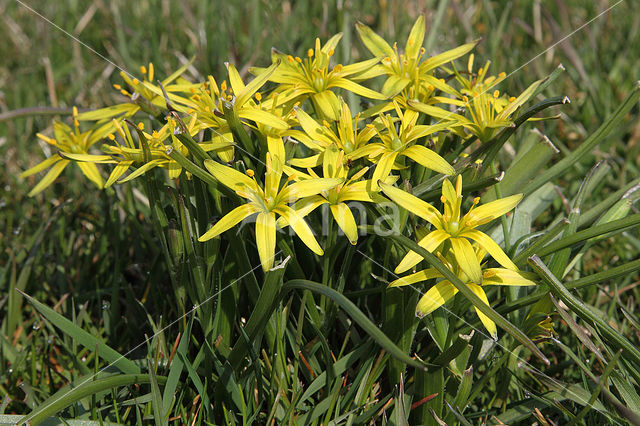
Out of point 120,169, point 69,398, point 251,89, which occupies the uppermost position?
point 251,89

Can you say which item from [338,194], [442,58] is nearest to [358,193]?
[338,194]

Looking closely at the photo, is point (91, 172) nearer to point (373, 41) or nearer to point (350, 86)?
point (350, 86)

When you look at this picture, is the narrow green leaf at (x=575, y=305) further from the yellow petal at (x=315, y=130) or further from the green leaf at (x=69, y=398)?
the green leaf at (x=69, y=398)

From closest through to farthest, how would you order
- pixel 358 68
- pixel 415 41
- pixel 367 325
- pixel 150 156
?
pixel 367 325
pixel 150 156
pixel 358 68
pixel 415 41

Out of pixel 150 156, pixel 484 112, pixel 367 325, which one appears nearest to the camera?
pixel 367 325

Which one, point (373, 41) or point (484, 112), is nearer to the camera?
point (484, 112)

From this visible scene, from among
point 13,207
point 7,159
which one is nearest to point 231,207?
point 13,207

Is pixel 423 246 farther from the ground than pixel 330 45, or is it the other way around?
pixel 330 45
